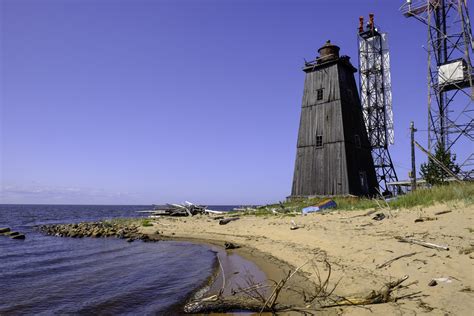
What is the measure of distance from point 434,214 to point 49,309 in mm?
13511

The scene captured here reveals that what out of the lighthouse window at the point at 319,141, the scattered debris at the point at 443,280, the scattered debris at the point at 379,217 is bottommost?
the scattered debris at the point at 443,280

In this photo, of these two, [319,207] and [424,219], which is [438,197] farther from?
[319,207]

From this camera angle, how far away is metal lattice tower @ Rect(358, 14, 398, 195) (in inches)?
1689

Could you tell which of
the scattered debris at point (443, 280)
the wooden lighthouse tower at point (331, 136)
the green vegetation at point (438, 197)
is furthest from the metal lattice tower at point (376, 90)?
the scattered debris at point (443, 280)

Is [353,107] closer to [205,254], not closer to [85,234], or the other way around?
Result: [205,254]

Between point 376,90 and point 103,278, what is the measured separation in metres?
41.1

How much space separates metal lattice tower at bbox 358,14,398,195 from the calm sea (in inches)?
1247

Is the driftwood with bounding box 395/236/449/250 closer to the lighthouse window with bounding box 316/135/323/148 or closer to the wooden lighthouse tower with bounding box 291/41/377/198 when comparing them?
the wooden lighthouse tower with bounding box 291/41/377/198

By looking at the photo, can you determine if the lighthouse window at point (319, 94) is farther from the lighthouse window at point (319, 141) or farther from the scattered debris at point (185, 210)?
the scattered debris at point (185, 210)

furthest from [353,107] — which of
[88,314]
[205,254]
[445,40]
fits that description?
[88,314]

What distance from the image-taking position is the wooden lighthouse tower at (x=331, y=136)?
27266 mm

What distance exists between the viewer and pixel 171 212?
3688 centimetres

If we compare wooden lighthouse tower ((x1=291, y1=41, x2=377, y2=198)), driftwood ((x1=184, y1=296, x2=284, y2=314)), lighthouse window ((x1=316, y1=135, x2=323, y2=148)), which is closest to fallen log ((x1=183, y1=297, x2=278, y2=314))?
driftwood ((x1=184, y1=296, x2=284, y2=314))

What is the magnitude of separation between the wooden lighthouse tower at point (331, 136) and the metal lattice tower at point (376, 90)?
43.4 ft
